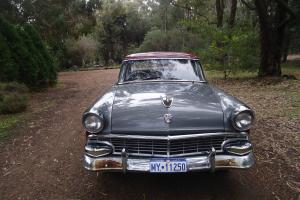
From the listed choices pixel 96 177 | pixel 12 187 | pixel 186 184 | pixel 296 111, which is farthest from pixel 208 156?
pixel 296 111

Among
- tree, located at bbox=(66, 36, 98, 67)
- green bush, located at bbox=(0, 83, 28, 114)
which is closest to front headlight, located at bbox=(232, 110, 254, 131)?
green bush, located at bbox=(0, 83, 28, 114)

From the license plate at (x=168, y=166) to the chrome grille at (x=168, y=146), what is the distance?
10cm

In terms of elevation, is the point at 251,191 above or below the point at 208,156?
below

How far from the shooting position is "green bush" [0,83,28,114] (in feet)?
31.9

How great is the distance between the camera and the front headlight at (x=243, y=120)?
4.25m

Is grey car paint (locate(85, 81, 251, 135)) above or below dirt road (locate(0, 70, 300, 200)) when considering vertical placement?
above

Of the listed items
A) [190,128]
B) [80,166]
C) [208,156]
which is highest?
[190,128]

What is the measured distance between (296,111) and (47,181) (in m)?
6.27

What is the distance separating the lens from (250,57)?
16.8 meters

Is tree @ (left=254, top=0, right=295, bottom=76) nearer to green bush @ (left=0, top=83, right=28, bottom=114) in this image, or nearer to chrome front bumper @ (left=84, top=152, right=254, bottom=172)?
green bush @ (left=0, top=83, right=28, bottom=114)

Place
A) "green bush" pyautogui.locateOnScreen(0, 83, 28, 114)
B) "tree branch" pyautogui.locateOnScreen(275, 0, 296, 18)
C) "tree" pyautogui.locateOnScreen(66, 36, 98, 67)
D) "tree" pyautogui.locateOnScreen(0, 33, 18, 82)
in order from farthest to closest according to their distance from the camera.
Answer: "tree" pyautogui.locateOnScreen(66, 36, 98, 67), "tree branch" pyautogui.locateOnScreen(275, 0, 296, 18), "tree" pyautogui.locateOnScreen(0, 33, 18, 82), "green bush" pyautogui.locateOnScreen(0, 83, 28, 114)

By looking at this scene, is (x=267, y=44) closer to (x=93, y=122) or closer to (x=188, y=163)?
(x=188, y=163)

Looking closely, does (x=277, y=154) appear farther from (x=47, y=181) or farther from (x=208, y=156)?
(x=47, y=181)

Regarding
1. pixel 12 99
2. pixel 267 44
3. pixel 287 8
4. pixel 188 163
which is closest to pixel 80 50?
pixel 267 44
